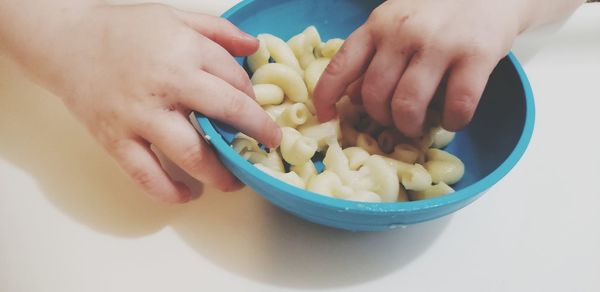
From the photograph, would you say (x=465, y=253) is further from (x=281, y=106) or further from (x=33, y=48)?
(x=33, y=48)

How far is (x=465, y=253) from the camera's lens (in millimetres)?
572

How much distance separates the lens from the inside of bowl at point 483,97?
585mm

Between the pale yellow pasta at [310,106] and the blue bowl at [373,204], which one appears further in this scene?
the pale yellow pasta at [310,106]

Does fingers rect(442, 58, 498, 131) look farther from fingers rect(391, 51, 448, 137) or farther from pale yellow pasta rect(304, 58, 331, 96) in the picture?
pale yellow pasta rect(304, 58, 331, 96)

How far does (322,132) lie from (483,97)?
0.19 meters

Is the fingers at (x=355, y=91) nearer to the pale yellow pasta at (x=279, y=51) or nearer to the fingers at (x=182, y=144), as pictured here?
the pale yellow pasta at (x=279, y=51)

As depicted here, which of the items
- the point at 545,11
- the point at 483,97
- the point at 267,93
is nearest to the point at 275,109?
the point at 267,93

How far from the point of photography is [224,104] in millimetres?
525

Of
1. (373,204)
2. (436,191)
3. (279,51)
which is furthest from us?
(279,51)

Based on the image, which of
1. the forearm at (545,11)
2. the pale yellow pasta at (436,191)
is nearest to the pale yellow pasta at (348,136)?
the pale yellow pasta at (436,191)

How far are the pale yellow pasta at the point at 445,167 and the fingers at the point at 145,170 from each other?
0.86 feet

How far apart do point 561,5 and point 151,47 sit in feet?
1.65

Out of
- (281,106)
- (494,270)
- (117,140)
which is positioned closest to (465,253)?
(494,270)

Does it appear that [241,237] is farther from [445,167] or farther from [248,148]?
[445,167]
